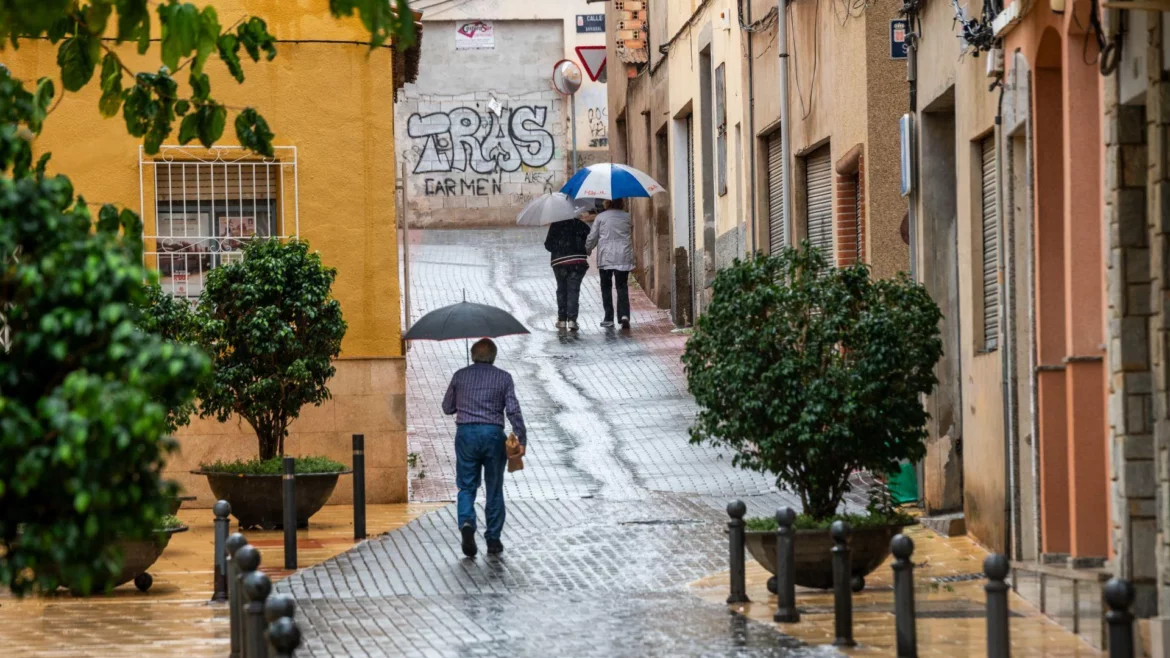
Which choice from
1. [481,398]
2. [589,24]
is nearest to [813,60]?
[481,398]

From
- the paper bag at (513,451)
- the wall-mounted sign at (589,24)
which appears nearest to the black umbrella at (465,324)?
the paper bag at (513,451)

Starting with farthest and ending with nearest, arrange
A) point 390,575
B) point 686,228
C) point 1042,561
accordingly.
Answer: point 686,228 → point 390,575 → point 1042,561

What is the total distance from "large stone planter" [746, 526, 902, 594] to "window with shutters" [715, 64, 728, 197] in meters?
13.7

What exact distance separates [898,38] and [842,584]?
287 inches

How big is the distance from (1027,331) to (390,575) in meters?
4.62

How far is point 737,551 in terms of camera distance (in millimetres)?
11125

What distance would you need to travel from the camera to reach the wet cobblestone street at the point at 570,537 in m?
10.4

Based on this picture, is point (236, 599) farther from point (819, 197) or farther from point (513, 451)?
point (819, 197)

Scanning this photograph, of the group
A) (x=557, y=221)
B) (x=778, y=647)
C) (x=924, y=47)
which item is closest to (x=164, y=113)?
(x=778, y=647)

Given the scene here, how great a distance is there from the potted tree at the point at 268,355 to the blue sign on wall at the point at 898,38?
5.15 m

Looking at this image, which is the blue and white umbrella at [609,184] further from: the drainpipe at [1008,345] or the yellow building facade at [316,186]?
the drainpipe at [1008,345]

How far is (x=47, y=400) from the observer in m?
4.90

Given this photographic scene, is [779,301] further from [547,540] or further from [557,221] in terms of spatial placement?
[557,221]

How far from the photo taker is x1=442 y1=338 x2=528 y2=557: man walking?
1400 cm
